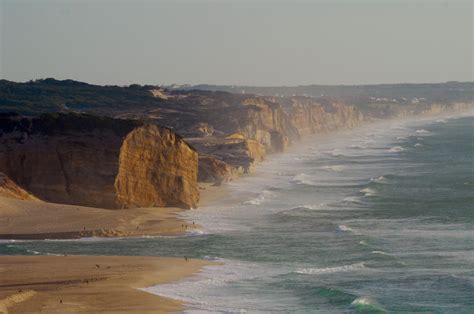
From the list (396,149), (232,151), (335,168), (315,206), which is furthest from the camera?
(396,149)

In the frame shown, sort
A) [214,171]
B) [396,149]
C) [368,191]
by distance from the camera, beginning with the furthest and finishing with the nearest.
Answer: [396,149]
[214,171]
[368,191]

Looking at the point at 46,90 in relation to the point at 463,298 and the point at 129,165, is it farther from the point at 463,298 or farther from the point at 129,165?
the point at 463,298

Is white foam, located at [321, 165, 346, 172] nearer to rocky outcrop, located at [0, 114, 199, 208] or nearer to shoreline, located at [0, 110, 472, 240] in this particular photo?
rocky outcrop, located at [0, 114, 199, 208]

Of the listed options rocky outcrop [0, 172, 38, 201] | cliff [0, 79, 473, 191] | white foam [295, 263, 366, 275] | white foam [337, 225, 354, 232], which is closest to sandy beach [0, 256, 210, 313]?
white foam [295, 263, 366, 275]

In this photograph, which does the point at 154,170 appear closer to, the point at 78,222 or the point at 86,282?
the point at 78,222

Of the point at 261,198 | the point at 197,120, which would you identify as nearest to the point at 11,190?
the point at 261,198

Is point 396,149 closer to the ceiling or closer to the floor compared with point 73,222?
closer to the floor

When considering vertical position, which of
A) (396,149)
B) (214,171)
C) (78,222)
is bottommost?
(396,149)

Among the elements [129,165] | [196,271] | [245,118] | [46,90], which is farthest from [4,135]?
[46,90]
